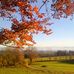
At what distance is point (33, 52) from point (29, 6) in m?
114

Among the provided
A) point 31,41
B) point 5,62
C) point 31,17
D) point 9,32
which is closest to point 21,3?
point 31,17

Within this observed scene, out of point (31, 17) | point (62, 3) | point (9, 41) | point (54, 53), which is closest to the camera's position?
point (62, 3)

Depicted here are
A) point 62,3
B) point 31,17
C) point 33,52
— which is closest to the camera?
point 62,3

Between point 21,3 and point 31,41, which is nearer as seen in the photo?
point 21,3

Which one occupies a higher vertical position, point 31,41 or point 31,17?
point 31,17

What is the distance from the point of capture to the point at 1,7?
42.3 feet

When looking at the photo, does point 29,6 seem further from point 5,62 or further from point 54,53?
point 54,53

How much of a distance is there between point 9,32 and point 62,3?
3.38m

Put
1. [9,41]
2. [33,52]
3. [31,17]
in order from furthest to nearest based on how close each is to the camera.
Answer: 1. [33,52]
2. [9,41]
3. [31,17]

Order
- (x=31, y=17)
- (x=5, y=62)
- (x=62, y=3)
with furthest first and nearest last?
(x=5, y=62)
(x=31, y=17)
(x=62, y=3)

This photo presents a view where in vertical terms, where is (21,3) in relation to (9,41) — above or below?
above

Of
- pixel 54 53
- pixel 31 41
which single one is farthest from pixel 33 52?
pixel 31 41

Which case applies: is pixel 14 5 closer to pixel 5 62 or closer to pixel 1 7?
pixel 1 7

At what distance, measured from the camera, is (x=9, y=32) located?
14.2 metres
